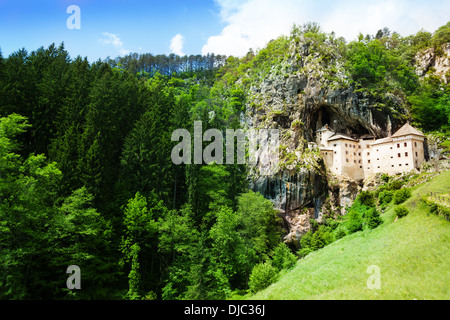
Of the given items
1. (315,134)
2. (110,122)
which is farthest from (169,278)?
(315,134)

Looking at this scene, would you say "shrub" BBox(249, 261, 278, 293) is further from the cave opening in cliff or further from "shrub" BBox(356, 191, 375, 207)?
the cave opening in cliff

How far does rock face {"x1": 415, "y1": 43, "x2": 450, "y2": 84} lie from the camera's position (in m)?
59.3

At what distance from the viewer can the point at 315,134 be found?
2194 inches

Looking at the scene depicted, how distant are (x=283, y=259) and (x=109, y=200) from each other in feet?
64.7

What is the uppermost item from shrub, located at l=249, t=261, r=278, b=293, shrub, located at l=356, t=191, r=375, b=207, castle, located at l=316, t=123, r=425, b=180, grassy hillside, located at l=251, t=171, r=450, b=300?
castle, located at l=316, t=123, r=425, b=180

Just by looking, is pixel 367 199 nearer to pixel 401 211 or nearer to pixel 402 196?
pixel 402 196

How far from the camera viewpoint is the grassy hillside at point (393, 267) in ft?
47.5

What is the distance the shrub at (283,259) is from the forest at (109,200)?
0.46 ft

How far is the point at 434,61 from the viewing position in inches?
2442

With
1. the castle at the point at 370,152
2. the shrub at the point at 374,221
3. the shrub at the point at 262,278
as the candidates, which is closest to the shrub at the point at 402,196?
the shrub at the point at 374,221

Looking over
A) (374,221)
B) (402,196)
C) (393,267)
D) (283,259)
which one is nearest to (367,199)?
(402,196)

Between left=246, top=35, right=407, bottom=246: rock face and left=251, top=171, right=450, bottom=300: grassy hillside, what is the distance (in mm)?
22916

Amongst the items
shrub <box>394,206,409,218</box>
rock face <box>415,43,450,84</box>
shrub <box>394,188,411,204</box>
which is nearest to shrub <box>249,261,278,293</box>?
shrub <box>394,206,409,218</box>
